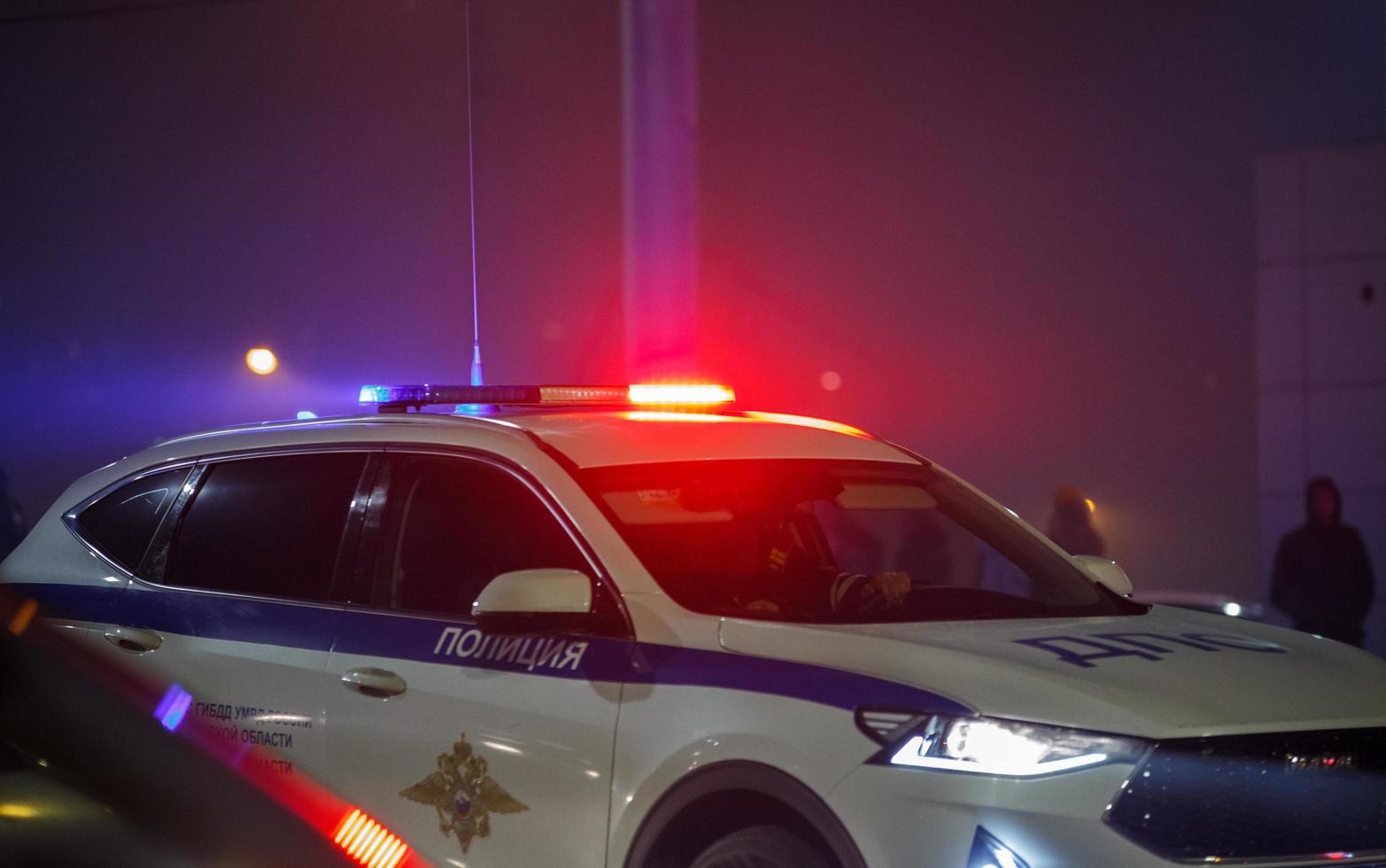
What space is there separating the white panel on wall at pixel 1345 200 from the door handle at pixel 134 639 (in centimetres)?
953

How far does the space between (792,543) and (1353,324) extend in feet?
29.1

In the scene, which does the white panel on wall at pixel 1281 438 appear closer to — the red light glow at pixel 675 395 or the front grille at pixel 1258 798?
the red light glow at pixel 675 395

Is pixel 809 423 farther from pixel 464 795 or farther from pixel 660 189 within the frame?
pixel 660 189

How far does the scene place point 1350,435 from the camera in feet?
40.8

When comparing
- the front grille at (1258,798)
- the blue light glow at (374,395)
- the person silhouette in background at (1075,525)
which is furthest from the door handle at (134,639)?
the person silhouette in background at (1075,525)

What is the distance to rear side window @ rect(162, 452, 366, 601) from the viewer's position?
476 cm

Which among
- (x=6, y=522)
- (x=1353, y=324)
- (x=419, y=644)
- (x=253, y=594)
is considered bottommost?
(x=419, y=644)

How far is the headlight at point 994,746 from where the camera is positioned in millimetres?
3252

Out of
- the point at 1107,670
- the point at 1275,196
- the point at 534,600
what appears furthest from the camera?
the point at 1275,196

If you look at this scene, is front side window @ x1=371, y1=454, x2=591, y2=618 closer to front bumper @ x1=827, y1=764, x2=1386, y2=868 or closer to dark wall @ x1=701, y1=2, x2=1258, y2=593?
front bumper @ x1=827, y1=764, x2=1386, y2=868

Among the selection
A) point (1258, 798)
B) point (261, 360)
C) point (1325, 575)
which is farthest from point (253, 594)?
point (261, 360)

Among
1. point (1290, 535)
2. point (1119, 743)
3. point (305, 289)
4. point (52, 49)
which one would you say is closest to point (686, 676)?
point (1119, 743)

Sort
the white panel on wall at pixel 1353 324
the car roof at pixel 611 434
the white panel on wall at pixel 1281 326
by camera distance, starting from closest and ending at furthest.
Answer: the car roof at pixel 611 434 → the white panel on wall at pixel 1281 326 → the white panel on wall at pixel 1353 324

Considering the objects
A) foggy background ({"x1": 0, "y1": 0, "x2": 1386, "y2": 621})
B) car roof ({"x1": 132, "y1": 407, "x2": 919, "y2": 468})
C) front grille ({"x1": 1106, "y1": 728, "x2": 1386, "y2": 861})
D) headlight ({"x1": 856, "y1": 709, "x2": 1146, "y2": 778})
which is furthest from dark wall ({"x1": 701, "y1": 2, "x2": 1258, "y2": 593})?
headlight ({"x1": 856, "y1": 709, "x2": 1146, "y2": 778})
